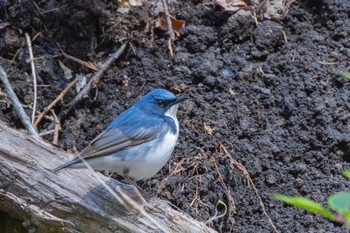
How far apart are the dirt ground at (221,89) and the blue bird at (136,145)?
1.60ft

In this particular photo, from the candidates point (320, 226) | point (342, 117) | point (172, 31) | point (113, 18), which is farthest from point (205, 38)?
point (320, 226)

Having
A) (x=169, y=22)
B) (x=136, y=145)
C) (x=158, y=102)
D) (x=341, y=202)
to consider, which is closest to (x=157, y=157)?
(x=136, y=145)

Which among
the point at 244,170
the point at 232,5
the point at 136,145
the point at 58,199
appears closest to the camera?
the point at 58,199

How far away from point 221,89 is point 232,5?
993 millimetres

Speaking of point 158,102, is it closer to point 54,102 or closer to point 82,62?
point 54,102

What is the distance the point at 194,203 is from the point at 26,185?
1.19 metres

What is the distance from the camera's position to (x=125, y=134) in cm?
415

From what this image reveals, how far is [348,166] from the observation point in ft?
15.2

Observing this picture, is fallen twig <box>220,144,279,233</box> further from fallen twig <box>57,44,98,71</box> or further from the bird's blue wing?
fallen twig <box>57,44,98,71</box>

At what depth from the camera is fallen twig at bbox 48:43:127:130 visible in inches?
210

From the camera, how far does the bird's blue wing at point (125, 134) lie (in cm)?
403

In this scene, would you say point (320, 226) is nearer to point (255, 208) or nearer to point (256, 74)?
point (255, 208)

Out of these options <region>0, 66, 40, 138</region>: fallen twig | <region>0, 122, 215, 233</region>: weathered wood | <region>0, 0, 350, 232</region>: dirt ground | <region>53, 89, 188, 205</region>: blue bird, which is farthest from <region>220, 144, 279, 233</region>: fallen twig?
<region>0, 66, 40, 138</region>: fallen twig

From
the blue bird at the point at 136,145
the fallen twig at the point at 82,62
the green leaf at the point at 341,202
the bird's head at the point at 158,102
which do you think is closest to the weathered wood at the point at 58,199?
the blue bird at the point at 136,145
